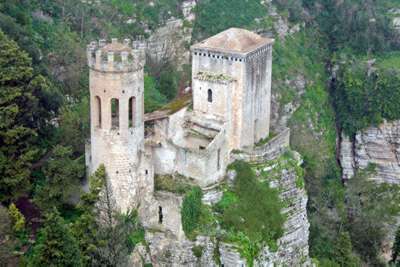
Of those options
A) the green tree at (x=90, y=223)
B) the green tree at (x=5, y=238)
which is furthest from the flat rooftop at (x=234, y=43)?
the green tree at (x=5, y=238)

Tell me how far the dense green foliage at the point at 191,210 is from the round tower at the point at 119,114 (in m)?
2.58

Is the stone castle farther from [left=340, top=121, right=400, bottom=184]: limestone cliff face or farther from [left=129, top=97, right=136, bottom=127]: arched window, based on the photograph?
[left=340, top=121, right=400, bottom=184]: limestone cliff face

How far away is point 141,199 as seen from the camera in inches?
1561

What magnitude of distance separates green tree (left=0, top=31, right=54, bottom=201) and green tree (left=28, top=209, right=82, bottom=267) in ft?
21.0

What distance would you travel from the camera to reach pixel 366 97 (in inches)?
2537

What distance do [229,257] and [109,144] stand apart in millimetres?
8176

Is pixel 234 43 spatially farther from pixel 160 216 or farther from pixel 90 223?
pixel 90 223

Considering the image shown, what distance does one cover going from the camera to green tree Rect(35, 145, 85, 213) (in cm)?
3897

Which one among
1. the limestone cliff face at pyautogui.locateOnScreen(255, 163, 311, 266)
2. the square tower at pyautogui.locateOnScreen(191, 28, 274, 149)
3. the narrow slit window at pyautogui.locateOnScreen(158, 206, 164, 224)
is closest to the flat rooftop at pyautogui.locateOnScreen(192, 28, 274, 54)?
the square tower at pyautogui.locateOnScreen(191, 28, 274, 149)

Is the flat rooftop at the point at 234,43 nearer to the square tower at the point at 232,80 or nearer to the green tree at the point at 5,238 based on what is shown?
the square tower at the point at 232,80

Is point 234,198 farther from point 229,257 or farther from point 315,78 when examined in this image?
point 315,78

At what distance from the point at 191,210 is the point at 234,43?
9.38m

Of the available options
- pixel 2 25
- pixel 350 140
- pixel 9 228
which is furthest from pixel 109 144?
pixel 350 140

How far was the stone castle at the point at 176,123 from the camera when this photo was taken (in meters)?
37.8
